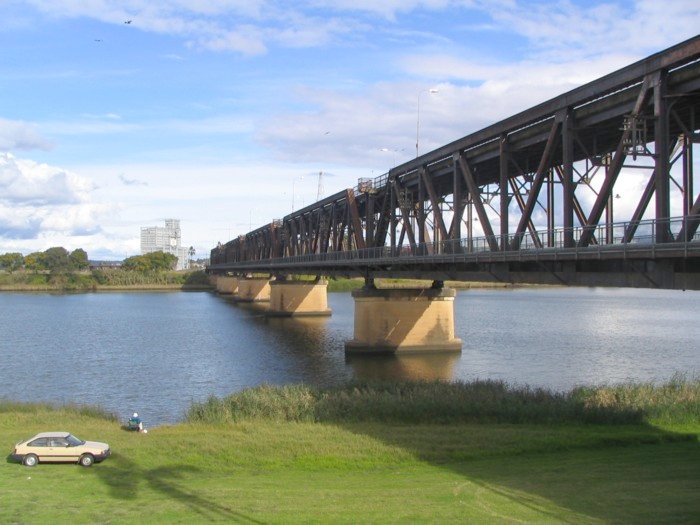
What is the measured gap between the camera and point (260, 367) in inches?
2064

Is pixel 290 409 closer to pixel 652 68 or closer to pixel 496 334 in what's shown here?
pixel 652 68

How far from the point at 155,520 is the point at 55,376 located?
34.4 meters

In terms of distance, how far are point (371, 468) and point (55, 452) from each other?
9084 mm

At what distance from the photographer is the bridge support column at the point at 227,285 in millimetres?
175863

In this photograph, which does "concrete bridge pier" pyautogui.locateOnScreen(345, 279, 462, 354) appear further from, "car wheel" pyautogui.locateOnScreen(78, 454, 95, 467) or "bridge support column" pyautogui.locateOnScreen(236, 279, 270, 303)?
"bridge support column" pyautogui.locateOnScreen(236, 279, 270, 303)

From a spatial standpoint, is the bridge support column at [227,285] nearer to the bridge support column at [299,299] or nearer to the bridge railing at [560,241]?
the bridge support column at [299,299]

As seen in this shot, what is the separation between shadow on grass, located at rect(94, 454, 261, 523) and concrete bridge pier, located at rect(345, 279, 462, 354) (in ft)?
123

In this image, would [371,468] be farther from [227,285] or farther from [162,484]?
[227,285]

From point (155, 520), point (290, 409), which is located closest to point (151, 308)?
point (290, 409)

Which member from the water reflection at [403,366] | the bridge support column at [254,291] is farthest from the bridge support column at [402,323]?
the bridge support column at [254,291]

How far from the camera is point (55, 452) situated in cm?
2105

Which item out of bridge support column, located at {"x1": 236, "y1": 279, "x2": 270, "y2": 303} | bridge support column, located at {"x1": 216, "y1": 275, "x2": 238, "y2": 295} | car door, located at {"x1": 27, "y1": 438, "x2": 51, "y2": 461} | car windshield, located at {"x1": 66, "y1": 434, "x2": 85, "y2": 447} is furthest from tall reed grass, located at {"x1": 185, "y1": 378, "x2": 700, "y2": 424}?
bridge support column, located at {"x1": 216, "y1": 275, "x2": 238, "y2": 295}

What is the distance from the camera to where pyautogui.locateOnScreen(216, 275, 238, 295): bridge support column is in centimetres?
17586

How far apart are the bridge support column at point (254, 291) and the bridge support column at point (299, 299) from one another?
3522cm
